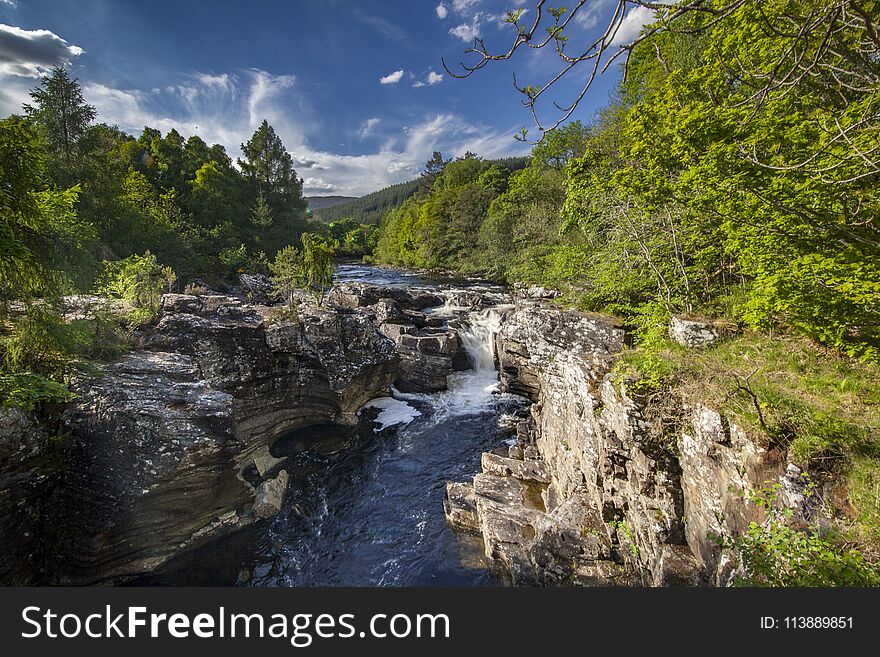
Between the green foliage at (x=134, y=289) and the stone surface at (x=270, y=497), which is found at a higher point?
the green foliage at (x=134, y=289)

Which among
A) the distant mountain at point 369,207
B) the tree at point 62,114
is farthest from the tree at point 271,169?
the distant mountain at point 369,207

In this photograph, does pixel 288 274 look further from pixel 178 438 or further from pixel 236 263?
pixel 236 263

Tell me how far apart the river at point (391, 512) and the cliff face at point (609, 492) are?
87 cm

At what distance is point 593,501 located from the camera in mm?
8117

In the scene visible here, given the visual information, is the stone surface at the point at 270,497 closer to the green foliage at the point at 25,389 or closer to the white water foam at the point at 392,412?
the white water foam at the point at 392,412

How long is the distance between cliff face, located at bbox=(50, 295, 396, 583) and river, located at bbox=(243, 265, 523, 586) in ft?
4.09

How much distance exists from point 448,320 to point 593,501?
15409 millimetres

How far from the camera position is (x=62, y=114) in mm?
23562

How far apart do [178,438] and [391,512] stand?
5817 millimetres

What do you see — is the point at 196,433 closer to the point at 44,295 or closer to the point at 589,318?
the point at 44,295

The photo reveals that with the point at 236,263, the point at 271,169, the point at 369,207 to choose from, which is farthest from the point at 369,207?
the point at 236,263

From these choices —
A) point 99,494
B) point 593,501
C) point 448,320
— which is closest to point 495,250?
point 448,320

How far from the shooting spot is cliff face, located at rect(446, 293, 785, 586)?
566 centimetres

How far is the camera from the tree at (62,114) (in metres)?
22.8
